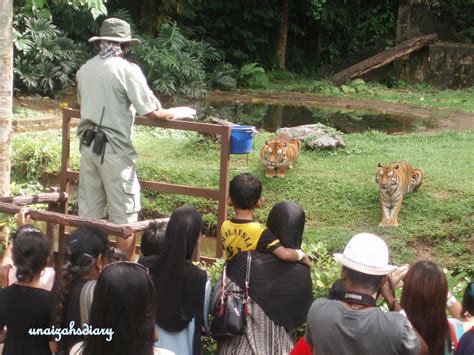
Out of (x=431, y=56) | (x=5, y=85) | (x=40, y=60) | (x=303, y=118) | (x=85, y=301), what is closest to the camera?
(x=85, y=301)

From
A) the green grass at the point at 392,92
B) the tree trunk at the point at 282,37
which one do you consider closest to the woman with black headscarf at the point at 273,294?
the green grass at the point at 392,92

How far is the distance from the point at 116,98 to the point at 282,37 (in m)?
18.5

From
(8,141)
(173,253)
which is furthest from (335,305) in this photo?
(8,141)

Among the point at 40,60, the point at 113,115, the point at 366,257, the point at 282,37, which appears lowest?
the point at 366,257

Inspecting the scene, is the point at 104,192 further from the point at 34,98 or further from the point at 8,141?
the point at 34,98

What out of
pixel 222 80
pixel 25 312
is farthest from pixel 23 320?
pixel 222 80

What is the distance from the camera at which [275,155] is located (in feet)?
30.9

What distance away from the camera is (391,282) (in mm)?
3691

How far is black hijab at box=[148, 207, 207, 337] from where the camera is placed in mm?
3932

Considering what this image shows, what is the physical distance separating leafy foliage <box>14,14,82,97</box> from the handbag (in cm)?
1286

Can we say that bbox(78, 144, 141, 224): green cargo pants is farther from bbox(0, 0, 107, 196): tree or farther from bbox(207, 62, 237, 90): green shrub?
bbox(207, 62, 237, 90): green shrub

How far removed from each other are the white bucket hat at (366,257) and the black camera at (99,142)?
2732 millimetres

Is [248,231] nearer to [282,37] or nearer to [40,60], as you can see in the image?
[40,60]

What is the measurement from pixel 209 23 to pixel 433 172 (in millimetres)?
14267
